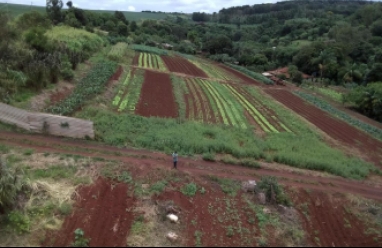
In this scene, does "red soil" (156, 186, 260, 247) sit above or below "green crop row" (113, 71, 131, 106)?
below

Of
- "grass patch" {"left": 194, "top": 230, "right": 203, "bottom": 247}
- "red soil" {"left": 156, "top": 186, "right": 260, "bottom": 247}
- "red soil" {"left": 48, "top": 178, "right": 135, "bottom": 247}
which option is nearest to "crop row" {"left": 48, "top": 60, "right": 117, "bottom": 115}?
"red soil" {"left": 48, "top": 178, "right": 135, "bottom": 247}

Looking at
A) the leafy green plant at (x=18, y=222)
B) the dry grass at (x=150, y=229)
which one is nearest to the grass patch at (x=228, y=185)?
the dry grass at (x=150, y=229)

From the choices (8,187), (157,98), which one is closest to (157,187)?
(8,187)

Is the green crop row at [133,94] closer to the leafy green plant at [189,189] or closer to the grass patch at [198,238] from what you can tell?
the leafy green plant at [189,189]

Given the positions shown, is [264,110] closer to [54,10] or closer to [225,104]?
[225,104]

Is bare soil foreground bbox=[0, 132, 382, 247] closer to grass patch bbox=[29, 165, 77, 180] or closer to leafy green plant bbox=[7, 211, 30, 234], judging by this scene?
leafy green plant bbox=[7, 211, 30, 234]

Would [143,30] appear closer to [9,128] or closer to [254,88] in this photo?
[254,88]
